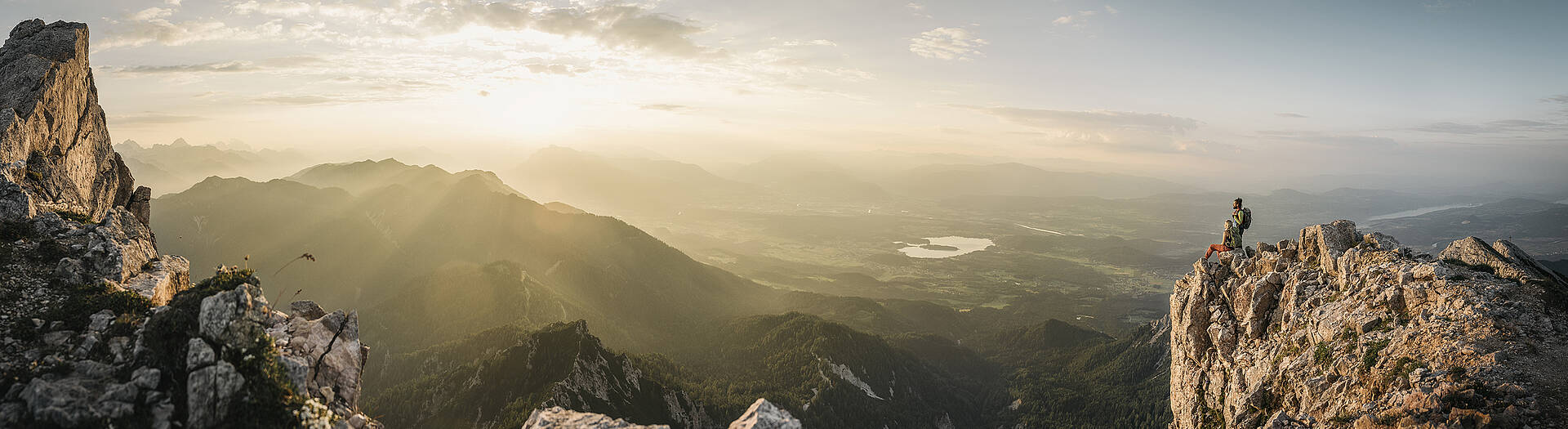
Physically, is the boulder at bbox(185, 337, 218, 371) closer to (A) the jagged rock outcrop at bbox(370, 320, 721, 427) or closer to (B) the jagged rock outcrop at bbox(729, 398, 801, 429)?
(B) the jagged rock outcrop at bbox(729, 398, 801, 429)

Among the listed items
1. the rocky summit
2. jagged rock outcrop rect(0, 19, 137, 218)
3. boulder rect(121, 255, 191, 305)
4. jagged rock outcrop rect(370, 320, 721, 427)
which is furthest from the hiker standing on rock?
jagged rock outcrop rect(370, 320, 721, 427)

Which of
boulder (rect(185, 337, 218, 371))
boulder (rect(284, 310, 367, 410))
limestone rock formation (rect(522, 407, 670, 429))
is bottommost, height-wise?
limestone rock formation (rect(522, 407, 670, 429))

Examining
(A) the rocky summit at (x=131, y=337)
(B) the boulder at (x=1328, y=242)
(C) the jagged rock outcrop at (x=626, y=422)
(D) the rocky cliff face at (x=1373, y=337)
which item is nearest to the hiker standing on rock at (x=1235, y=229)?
(D) the rocky cliff face at (x=1373, y=337)

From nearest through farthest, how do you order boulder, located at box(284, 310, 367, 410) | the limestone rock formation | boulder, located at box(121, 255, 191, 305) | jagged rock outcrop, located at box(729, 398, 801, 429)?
1. jagged rock outcrop, located at box(729, 398, 801, 429)
2. boulder, located at box(284, 310, 367, 410)
3. the limestone rock formation
4. boulder, located at box(121, 255, 191, 305)

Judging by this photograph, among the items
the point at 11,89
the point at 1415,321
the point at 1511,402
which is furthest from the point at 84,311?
the point at 1415,321

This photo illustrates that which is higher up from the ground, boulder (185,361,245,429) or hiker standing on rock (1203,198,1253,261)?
hiker standing on rock (1203,198,1253,261)

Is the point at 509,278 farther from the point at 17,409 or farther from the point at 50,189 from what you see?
the point at 17,409

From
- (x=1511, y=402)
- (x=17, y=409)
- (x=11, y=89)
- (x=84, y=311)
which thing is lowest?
(x=1511, y=402)

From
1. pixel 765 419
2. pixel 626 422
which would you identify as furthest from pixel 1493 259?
pixel 626 422
